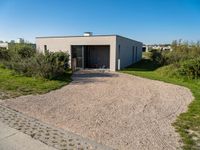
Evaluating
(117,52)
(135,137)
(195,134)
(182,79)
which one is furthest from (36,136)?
(117,52)

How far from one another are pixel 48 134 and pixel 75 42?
1375 cm

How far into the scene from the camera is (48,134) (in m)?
3.88

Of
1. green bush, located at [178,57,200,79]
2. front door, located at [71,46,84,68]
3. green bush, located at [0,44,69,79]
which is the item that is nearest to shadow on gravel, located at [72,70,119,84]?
green bush, located at [0,44,69,79]

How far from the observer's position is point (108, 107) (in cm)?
601

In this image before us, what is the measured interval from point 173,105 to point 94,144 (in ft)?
12.9

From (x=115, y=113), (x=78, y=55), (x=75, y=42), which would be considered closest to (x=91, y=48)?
(x=78, y=55)

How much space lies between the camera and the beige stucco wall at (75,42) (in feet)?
52.4

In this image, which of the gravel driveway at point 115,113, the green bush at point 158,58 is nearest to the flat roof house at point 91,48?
the green bush at point 158,58

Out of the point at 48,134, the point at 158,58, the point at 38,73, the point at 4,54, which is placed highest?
the point at 4,54

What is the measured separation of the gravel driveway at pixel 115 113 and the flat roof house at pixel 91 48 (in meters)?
8.26

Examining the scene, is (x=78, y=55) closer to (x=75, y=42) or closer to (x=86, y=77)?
(x=75, y=42)

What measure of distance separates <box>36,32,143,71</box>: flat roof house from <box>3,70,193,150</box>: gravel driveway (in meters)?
8.26

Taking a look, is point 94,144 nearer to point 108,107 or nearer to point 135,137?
point 135,137

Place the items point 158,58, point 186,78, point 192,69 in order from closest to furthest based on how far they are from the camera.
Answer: point 192,69 → point 186,78 → point 158,58
